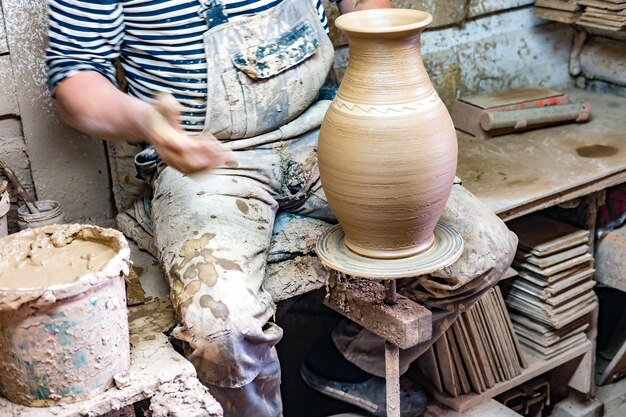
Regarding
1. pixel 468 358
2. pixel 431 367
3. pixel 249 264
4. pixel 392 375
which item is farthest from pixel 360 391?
pixel 249 264

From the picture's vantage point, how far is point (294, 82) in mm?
2590

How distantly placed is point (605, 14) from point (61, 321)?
2.96 m

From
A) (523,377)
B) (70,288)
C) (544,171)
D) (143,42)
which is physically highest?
(143,42)

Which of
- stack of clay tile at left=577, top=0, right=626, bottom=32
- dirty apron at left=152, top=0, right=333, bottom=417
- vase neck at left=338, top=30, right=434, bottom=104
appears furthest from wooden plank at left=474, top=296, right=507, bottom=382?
stack of clay tile at left=577, top=0, right=626, bottom=32

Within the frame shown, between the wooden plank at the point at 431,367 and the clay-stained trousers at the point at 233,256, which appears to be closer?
the clay-stained trousers at the point at 233,256

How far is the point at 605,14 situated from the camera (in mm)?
3801

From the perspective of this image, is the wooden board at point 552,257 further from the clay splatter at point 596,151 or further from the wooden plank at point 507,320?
the clay splatter at point 596,151

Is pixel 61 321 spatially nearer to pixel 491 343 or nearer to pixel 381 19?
pixel 381 19

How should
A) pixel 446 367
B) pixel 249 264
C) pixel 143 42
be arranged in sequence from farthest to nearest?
pixel 446 367, pixel 143 42, pixel 249 264

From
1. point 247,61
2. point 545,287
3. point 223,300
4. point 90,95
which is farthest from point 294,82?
point 545,287

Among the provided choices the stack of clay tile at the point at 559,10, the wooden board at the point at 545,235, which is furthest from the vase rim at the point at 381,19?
the stack of clay tile at the point at 559,10

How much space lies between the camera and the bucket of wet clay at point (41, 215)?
2742mm

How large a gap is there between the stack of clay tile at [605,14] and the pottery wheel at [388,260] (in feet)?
6.24

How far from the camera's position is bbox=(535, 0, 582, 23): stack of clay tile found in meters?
3.96
